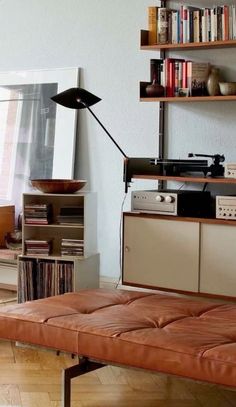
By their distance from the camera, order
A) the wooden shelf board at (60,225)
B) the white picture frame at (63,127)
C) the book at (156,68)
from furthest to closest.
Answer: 1. the white picture frame at (63,127)
2. the book at (156,68)
3. the wooden shelf board at (60,225)

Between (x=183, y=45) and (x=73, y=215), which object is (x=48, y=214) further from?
(x=183, y=45)

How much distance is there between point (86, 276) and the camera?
14.4ft

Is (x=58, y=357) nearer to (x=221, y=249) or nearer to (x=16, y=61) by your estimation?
(x=221, y=249)

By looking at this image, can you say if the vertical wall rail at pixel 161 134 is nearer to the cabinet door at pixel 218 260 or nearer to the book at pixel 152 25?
the book at pixel 152 25

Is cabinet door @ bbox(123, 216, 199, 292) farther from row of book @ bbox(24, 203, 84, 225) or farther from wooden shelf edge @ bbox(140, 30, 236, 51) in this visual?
wooden shelf edge @ bbox(140, 30, 236, 51)

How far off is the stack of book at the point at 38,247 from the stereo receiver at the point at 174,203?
1.84 ft

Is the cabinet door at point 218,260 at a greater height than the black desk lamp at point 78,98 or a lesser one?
lesser

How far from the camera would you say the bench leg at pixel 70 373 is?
2857 mm

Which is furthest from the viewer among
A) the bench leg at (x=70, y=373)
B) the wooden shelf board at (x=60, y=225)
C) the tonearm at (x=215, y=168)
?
the wooden shelf board at (x=60, y=225)

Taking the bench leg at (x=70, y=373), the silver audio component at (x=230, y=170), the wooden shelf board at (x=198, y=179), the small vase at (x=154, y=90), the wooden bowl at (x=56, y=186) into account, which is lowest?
the bench leg at (x=70, y=373)

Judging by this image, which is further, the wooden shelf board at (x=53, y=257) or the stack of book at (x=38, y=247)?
the stack of book at (x=38, y=247)

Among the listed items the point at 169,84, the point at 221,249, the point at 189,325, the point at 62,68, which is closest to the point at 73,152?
the point at 62,68

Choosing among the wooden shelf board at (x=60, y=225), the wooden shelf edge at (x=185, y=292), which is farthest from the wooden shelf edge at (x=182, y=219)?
the wooden shelf edge at (x=185, y=292)

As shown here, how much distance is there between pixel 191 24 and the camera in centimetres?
435
